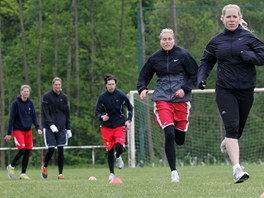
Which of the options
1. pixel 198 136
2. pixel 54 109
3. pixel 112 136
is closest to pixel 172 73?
pixel 112 136

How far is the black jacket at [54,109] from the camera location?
690 inches

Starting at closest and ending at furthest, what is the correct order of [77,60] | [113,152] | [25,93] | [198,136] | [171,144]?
1. [171,144]
2. [113,152]
3. [25,93]
4. [198,136]
5. [77,60]

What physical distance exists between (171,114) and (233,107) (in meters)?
1.89

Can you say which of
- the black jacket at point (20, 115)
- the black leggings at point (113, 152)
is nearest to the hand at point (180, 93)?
the black leggings at point (113, 152)

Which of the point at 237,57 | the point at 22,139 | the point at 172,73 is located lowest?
the point at 22,139

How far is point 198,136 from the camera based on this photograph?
2998 cm

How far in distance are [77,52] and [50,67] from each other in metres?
2.37

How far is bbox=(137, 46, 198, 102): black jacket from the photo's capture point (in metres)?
12.3

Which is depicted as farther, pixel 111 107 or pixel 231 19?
pixel 111 107

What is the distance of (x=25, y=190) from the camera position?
431 inches

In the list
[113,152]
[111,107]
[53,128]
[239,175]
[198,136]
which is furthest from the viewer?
[198,136]

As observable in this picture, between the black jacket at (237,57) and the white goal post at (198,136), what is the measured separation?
16.8m

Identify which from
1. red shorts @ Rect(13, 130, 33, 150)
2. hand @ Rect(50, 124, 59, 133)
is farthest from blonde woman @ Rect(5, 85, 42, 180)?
hand @ Rect(50, 124, 59, 133)

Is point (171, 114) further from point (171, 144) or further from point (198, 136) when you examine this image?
point (198, 136)
